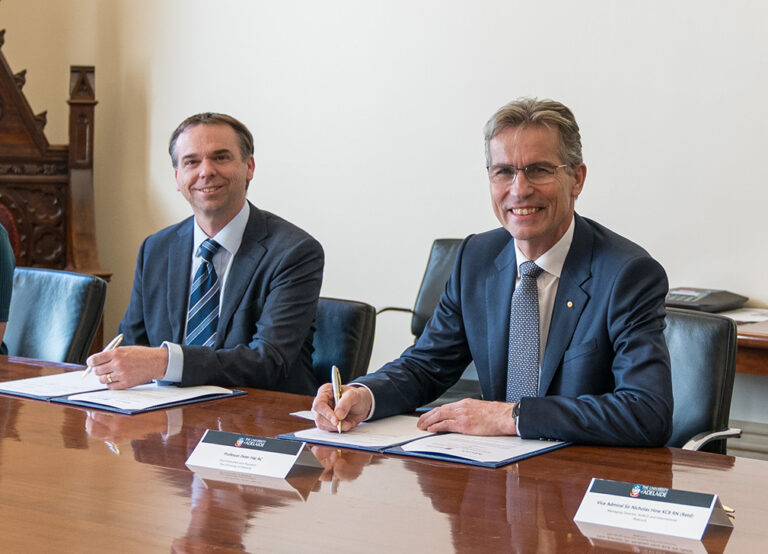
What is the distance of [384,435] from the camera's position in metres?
2.06

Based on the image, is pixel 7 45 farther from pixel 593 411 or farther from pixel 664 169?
pixel 593 411

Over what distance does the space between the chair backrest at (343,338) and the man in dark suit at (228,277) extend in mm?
38

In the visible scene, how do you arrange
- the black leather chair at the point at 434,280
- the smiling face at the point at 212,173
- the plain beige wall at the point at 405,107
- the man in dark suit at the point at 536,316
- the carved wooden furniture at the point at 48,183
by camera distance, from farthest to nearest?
the carved wooden furniture at the point at 48,183 < the black leather chair at the point at 434,280 < the plain beige wall at the point at 405,107 < the smiling face at the point at 212,173 < the man in dark suit at the point at 536,316

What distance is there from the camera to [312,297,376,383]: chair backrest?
9.50 feet

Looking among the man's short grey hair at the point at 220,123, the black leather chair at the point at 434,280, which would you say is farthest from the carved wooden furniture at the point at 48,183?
the man's short grey hair at the point at 220,123

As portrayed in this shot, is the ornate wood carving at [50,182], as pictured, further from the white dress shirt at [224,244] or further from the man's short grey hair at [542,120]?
the man's short grey hair at [542,120]

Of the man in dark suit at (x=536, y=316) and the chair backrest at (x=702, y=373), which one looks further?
the chair backrest at (x=702, y=373)

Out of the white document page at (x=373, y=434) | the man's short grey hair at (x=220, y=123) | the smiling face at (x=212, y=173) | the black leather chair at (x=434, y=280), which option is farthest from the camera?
the black leather chair at (x=434, y=280)

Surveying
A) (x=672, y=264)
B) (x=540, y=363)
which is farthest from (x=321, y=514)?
(x=672, y=264)

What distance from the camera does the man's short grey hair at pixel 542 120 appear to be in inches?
92.0

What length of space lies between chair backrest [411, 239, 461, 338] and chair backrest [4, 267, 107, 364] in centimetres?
162

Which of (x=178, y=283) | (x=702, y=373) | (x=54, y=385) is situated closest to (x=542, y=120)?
(x=702, y=373)

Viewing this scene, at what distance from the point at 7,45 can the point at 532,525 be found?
5876 millimetres

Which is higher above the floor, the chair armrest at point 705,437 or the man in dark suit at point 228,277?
the man in dark suit at point 228,277
